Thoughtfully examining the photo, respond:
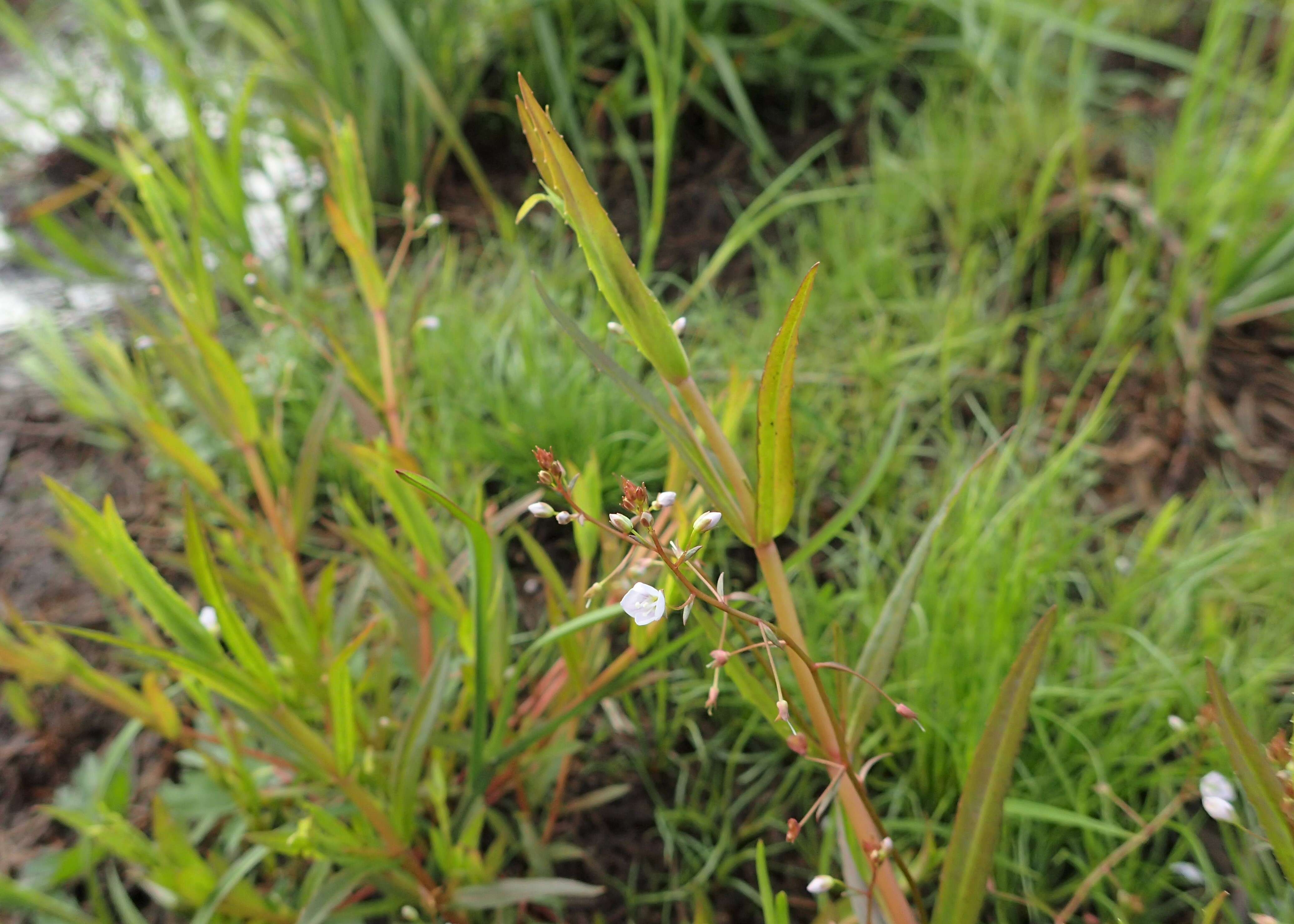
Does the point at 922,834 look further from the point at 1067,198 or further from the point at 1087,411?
the point at 1067,198

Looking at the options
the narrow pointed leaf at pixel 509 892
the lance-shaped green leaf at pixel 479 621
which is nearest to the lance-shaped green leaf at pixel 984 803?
the narrow pointed leaf at pixel 509 892

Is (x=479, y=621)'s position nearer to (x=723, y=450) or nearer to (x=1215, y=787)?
(x=723, y=450)

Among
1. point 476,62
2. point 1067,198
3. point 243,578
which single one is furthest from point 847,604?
point 476,62

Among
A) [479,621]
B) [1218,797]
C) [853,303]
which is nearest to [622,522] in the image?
[479,621]

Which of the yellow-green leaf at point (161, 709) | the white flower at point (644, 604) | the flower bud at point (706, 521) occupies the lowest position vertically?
the yellow-green leaf at point (161, 709)

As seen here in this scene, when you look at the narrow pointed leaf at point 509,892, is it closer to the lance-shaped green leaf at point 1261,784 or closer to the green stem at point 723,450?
the green stem at point 723,450
